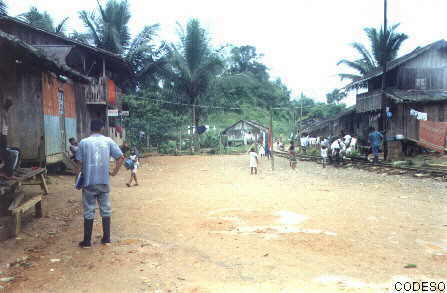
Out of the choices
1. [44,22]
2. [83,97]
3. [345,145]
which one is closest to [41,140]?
[83,97]

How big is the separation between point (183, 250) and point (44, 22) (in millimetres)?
28923

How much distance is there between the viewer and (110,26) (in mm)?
27672

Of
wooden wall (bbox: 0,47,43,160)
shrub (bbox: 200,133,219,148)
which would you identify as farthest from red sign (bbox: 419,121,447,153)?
shrub (bbox: 200,133,219,148)

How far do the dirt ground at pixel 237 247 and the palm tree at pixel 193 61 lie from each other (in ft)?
73.3

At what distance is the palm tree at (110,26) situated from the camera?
2778 centimetres

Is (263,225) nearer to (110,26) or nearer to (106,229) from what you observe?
(106,229)

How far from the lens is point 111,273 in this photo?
4281 mm

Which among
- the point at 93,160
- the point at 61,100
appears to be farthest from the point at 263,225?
the point at 61,100

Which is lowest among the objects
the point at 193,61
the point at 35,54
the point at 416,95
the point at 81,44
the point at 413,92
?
the point at 35,54

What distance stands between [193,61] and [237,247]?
2704cm

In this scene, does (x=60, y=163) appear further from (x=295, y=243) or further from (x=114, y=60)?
(x=295, y=243)

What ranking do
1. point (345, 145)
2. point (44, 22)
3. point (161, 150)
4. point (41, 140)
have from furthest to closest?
point (161, 150)
point (44, 22)
point (345, 145)
point (41, 140)

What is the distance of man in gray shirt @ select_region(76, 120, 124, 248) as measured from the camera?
17.5 feet

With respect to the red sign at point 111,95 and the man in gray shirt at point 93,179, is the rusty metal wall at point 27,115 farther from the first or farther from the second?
the red sign at point 111,95
